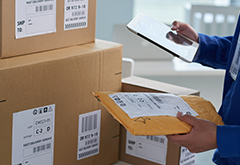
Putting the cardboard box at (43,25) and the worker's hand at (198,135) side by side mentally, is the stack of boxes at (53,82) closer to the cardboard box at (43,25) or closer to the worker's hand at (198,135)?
the cardboard box at (43,25)

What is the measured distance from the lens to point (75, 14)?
93 centimetres

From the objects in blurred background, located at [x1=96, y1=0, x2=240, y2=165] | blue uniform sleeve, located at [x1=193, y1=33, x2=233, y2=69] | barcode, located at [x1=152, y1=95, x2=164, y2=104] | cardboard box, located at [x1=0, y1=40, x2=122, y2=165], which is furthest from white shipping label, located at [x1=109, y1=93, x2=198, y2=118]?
blurred background, located at [x1=96, y1=0, x2=240, y2=165]

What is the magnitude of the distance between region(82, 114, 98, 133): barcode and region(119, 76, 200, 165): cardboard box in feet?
0.45

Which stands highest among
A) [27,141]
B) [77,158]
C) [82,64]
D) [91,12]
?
[91,12]

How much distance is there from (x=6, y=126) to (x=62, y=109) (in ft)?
0.50

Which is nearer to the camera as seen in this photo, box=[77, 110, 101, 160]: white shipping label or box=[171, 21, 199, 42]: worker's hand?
box=[77, 110, 101, 160]: white shipping label

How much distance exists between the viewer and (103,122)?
1.03 metres

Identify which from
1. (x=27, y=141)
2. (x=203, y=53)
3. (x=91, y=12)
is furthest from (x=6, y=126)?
(x=203, y=53)

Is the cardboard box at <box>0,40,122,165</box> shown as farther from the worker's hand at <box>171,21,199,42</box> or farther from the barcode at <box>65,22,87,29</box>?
the worker's hand at <box>171,21,199,42</box>

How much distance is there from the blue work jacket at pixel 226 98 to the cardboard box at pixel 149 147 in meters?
0.10

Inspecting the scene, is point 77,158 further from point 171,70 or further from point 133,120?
point 171,70

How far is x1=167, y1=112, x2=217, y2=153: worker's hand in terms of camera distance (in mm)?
770

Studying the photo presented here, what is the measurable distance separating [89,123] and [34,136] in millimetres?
182

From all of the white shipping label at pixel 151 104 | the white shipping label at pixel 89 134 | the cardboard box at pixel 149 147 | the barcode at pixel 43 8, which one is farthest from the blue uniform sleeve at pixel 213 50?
the barcode at pixel 43 8
